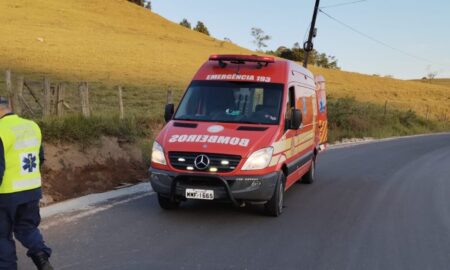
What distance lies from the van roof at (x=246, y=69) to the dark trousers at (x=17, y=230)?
4.25m

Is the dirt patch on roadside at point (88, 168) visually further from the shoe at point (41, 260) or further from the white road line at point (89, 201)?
the shoe at point (41, 260)

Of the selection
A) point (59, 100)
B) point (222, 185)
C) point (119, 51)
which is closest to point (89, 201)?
point (222, 185)

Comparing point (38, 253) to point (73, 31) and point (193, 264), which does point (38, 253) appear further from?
point (73, 31)

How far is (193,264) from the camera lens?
5461 millimetres

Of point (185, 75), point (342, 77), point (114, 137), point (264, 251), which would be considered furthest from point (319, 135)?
point (342, 77)

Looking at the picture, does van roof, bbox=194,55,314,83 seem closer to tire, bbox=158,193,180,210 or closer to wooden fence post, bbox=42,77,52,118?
tire, bbox=158,193,180,210

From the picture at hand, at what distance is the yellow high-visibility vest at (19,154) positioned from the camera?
4605mm

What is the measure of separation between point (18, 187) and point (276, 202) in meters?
3.78

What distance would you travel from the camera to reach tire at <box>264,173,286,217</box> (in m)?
7.47

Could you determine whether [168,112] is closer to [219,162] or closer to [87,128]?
[219,162]

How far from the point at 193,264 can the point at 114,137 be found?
6.89 metres

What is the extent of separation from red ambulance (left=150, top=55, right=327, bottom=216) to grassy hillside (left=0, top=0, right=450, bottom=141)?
721cm

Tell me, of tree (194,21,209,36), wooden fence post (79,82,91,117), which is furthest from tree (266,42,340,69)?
wooden fence post (79,82,91,117)

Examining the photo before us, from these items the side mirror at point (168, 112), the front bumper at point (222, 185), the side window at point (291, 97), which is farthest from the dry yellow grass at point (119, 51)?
the front bumper at point (222, 185)
